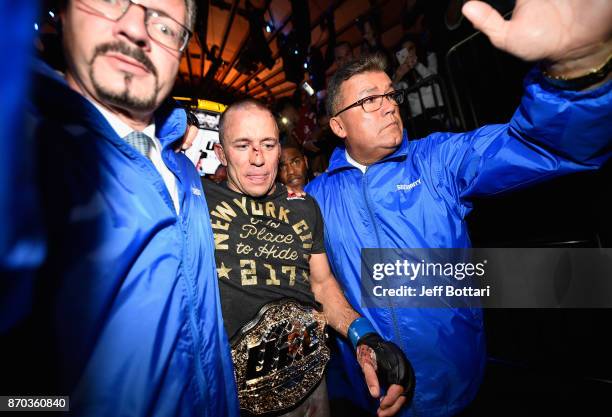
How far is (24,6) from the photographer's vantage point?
0.31m

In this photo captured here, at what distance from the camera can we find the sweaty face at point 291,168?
4.38 metres

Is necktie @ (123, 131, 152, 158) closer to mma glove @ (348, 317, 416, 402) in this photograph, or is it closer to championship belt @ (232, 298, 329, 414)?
championship belt @ (232, 298, 329, 414)

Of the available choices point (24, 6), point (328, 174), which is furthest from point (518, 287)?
point (24, 6)

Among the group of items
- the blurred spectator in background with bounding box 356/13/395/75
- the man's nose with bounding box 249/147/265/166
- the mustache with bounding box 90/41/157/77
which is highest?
the blurred spectator in background with bounding box 356/13/395/75

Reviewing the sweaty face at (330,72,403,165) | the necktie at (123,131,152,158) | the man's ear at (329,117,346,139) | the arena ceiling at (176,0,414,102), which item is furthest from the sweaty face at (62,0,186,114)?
the arena ceiling at (176,0,414,102)

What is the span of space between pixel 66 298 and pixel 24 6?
0.84 metres

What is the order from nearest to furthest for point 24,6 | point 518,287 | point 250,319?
point 24,6, point 250,319, point 518,287

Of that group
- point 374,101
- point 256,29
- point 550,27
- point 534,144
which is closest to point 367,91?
point 374,101

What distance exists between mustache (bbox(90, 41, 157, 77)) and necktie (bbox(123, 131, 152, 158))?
0.92 ft

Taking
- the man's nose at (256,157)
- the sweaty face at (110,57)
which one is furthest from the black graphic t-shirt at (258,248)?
the sweaty face at (110,57)

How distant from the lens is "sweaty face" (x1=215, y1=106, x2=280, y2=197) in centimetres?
195

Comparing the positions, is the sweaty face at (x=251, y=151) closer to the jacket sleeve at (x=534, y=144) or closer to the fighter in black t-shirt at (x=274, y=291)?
the fighter in black t-shirt at (x=274, y=291)

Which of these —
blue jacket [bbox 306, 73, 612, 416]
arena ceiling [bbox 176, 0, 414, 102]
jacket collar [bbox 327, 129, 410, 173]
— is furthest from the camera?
arena ceiling [bbox 176, 0, 414, 102]

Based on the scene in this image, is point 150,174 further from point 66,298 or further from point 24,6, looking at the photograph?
point 24,6
